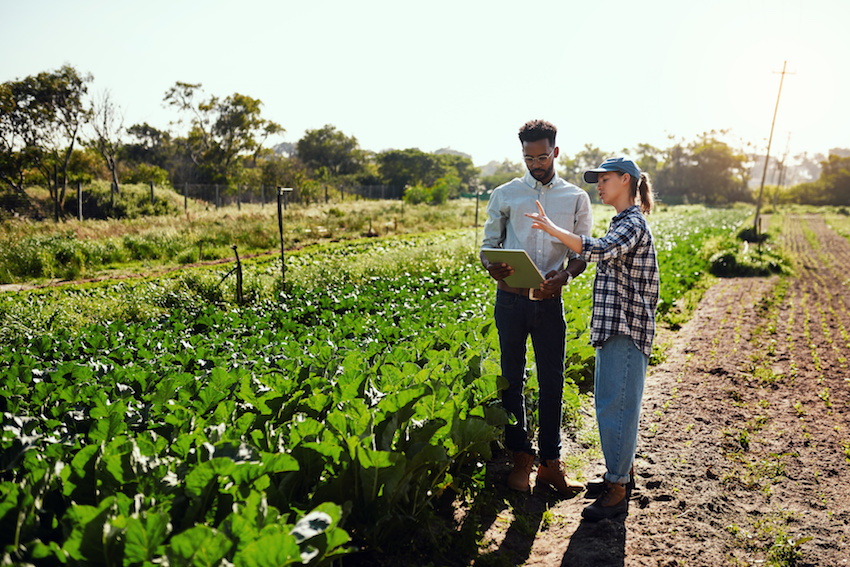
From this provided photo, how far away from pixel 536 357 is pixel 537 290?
1.49 feet

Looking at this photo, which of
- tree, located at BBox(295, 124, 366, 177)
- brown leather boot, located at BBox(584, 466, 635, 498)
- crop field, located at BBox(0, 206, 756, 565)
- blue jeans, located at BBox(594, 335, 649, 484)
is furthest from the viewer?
tree, located at BBox(295, 124, 366, 177)

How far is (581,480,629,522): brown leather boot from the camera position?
9.84 ft

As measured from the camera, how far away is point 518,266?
2.88 m

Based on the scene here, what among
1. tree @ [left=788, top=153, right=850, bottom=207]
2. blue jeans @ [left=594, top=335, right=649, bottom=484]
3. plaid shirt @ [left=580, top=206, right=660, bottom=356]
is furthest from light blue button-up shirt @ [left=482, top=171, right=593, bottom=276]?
tree @ [left=788, top=153, right=850, bottom=207]

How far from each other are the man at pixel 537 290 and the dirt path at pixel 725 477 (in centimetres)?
36

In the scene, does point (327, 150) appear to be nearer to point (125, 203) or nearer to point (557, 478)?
point (125, 203)

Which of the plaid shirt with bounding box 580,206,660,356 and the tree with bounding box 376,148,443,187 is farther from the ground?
the tree with bounding box 376,148,443,187

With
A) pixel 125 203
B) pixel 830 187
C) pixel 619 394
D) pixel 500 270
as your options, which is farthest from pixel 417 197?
pixel 830 187

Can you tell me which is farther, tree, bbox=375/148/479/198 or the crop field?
tree, bbox=375/148/479/198

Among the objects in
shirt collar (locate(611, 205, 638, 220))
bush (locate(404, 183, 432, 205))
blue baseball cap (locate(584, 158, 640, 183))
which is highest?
blue baseball cap (locate(584, 158, 640, 183))

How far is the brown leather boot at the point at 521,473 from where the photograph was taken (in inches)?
129

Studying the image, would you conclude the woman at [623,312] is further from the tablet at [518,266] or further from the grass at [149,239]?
the grass at [149,239]

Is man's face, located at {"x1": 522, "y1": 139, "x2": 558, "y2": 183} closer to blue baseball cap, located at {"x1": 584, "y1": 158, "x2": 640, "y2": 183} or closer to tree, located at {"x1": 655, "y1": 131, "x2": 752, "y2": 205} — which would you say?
blue baseball cap, located at {"x1": 584, "y1": 158, "x2": 640, "y2": 183}

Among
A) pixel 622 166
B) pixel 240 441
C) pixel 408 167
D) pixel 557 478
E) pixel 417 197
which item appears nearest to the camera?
pixel 240 441
